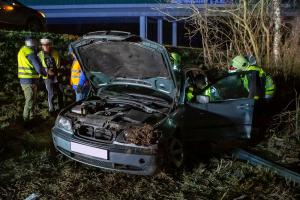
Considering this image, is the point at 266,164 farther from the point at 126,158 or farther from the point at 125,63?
the point at 125,63

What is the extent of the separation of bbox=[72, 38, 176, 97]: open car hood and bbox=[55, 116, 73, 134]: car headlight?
1.10 metres

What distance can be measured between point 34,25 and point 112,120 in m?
8.90

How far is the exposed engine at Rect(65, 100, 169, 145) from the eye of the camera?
4.72m

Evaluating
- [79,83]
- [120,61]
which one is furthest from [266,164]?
[79,83]

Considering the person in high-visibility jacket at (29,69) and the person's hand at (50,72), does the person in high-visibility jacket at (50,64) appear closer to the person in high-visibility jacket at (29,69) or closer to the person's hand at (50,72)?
the person's hand at (50,72)

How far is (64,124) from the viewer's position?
5.18 meters

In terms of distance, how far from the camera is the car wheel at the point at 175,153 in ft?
16.2

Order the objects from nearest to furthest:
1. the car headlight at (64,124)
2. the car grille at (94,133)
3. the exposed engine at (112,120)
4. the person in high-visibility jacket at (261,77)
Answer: the exposed engine at (112,120)
the car grille at (94,133)
the car headlight at (64,124)
the person in high-visibility jacket at (261,77)

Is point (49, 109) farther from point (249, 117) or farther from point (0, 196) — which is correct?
point (249, 117)

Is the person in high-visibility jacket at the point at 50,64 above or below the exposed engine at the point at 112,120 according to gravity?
above

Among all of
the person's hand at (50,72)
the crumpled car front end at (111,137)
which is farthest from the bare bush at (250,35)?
the crumpled car front end at (111,137)

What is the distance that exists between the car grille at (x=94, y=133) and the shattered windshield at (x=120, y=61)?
121cm

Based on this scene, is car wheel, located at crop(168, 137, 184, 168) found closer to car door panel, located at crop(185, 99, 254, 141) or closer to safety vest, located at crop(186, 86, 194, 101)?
car door panel, located at crop(185, 99, 254, 141)

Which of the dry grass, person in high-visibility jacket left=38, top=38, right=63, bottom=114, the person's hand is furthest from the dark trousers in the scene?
the dry grass
